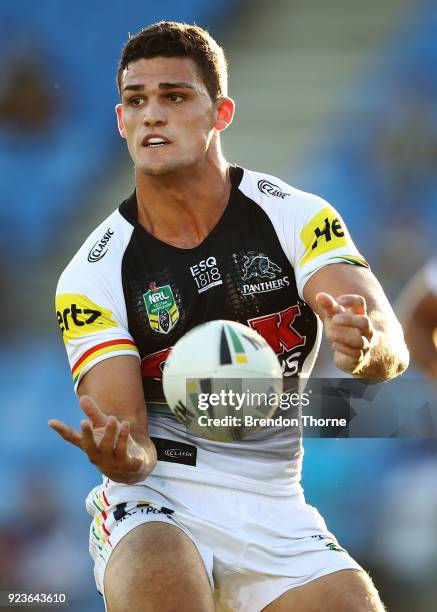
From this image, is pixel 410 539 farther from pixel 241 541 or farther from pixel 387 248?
pixel 241 541

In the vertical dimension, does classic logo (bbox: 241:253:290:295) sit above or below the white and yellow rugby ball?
above

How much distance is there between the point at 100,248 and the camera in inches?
157

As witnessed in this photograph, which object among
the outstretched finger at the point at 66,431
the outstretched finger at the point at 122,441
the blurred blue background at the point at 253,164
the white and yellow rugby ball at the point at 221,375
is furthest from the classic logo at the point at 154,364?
the blurred blue background at the point at 253,164

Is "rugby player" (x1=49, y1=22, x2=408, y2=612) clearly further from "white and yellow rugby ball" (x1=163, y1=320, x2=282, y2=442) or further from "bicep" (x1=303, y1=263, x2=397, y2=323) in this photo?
"white and yellow rugby ball" (x1=163, y1=320, x2=282, y2=442)

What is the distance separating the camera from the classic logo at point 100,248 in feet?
13.0

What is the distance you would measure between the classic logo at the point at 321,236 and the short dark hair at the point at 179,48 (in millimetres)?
709

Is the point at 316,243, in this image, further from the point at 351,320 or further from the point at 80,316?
the point at 80,316

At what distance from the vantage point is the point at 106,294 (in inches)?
153

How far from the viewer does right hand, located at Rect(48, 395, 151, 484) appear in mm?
3064

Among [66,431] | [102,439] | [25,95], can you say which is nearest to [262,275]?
[102,439]

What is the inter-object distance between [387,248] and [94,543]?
3.66 m

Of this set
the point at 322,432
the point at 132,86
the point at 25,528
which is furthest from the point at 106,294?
the point at 25,528

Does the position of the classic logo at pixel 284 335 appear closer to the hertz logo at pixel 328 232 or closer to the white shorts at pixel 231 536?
the hertz logo at pixel 328 232

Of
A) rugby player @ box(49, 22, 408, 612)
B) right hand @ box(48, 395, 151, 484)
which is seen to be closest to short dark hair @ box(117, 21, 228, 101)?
rugby player @ box(49, 22, 408, 612)
